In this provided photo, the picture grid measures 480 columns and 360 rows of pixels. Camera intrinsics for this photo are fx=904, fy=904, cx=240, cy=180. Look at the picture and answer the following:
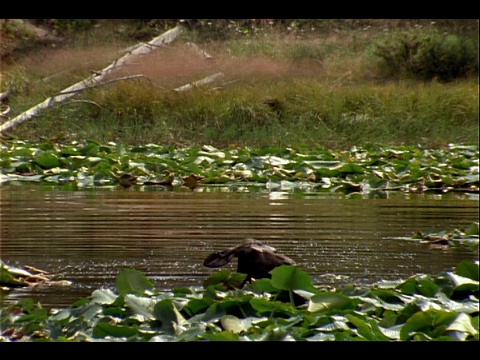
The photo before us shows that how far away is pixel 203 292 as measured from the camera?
8.94 ft

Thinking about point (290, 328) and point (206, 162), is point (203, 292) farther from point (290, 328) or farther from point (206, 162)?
point (206, 162)

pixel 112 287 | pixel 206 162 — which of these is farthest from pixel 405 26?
pixel 112 287

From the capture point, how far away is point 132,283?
2.64 metres

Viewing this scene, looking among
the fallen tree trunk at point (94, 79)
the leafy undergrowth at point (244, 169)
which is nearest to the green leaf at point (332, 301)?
the leafy undergrowth at point (244, 169)

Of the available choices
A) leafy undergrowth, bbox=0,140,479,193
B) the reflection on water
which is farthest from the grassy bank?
the reflection on water

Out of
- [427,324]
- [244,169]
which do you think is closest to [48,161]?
[244,169]

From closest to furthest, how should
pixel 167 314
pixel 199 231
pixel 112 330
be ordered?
pixel 112 330
pixel 167 314
pixel 199 231

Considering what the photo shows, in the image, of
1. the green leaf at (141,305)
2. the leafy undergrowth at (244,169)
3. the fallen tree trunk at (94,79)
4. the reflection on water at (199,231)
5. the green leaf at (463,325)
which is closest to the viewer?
the green leaf at (463,325)

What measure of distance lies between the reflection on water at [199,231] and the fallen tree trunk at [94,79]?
3915 mm

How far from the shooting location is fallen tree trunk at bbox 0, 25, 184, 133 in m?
10.7

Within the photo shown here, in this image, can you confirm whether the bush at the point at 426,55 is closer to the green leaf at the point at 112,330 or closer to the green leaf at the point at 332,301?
the green leaf at the point at 332,301

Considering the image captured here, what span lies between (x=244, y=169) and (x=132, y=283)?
5.33 m

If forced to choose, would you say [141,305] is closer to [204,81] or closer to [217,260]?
[217,260]

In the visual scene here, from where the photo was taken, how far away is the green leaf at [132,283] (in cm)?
261
